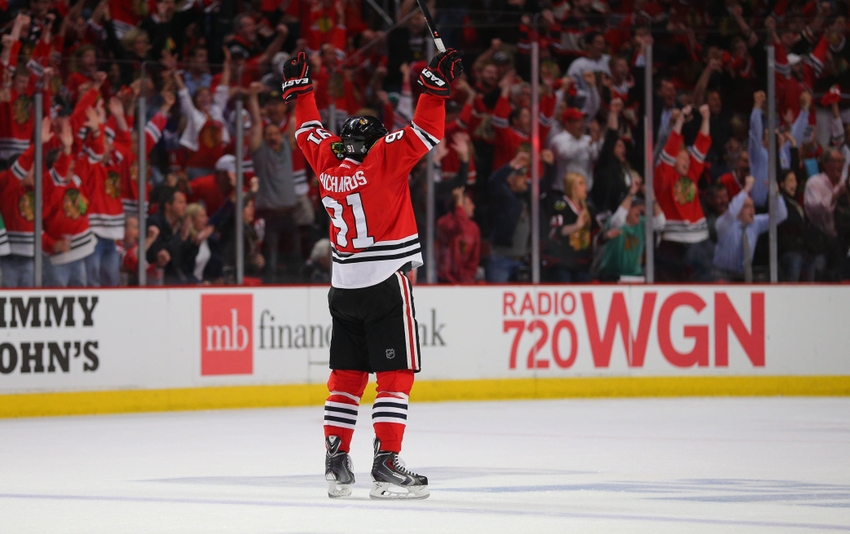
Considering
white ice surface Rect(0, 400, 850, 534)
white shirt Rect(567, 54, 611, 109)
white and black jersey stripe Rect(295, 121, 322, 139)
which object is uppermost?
white shirt Rect(567, 54, 611, 109)

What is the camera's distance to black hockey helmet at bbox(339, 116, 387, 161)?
4.85 m

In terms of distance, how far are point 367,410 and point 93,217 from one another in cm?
238

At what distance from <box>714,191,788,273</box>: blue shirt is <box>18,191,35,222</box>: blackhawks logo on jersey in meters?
5.28

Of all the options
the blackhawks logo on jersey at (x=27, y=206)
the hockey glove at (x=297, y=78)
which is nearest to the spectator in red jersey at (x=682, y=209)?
the blackhawks logo on jersey at (x=27, y=206)

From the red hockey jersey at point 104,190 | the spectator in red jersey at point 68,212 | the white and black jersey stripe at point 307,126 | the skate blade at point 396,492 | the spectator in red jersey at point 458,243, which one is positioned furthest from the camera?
the spectator in red jersey at point 458,243

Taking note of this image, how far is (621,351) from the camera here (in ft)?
32.1

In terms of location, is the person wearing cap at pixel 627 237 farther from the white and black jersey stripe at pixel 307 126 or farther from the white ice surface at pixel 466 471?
the white and black jersey stripe at pixel 307 126

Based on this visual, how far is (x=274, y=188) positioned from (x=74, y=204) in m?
1.49

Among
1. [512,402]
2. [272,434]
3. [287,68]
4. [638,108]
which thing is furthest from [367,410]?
[287,68]

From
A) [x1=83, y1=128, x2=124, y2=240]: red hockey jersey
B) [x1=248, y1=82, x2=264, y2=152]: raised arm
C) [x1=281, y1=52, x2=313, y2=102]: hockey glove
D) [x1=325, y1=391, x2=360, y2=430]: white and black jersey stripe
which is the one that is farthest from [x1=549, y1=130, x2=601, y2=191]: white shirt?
[x1=325, y1=391, x2=360, y2=430]: white and black jersey stripe

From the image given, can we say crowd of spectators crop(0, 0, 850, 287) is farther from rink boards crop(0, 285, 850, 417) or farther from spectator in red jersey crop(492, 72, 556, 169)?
rink boards crop(0, 285, 850, 417)

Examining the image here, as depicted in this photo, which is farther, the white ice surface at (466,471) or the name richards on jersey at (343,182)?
the name richards on jersey at (343,182)

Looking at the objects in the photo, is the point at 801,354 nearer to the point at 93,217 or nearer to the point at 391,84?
the point at 391,84

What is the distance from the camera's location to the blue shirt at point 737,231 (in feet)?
33.2
